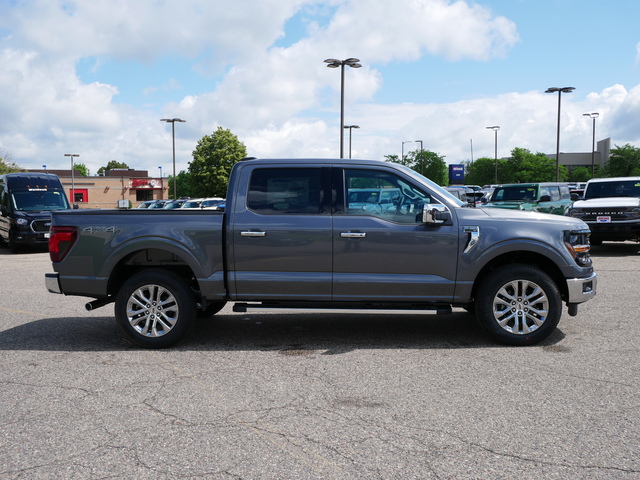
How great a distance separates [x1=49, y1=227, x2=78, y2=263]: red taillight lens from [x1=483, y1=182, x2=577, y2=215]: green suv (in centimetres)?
1393

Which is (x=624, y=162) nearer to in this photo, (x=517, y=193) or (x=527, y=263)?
(x=517, y=193)

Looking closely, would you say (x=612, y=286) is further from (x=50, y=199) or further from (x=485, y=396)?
(x=50, y=199)

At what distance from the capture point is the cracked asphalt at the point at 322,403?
3.59 metres

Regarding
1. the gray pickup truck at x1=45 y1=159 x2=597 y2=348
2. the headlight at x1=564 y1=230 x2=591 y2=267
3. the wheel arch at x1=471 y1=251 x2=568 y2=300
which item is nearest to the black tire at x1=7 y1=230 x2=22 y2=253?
the gray pickup truck at x1=45 y1=159 x2=597 y2=348

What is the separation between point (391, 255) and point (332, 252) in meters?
0.59

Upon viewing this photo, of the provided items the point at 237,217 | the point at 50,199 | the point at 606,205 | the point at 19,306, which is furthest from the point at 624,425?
the point at 50,199

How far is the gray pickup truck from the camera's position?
6.22m

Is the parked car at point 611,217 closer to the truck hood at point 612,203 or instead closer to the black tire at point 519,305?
the truck hood at point 612,203

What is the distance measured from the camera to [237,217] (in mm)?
6340

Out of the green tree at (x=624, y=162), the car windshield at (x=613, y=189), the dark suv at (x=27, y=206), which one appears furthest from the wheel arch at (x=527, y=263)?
the green tree at (x=624, y=162)

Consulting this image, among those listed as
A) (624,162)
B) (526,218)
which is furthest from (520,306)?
(624,162)

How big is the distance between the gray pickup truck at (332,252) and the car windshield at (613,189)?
12.1 meters

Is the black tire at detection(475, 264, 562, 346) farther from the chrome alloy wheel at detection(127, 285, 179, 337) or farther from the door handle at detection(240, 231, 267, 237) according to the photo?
the chrome alloy wheel at detection(127, 285, 179, 337)

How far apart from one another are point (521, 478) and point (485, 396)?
1383 millimetres
